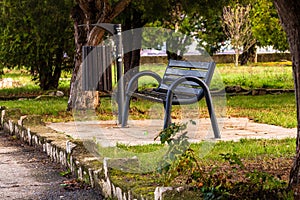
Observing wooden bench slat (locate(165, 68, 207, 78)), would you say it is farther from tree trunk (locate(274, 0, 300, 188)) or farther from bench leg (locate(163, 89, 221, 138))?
tree trunk (locate(274, 0, 300, 188))

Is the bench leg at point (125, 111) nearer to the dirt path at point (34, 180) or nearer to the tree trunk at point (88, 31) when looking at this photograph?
the dirt path at point (34, 180)

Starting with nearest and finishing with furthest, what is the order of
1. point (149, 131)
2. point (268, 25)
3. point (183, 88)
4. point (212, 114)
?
point (212, 114) < point (183, 88) < point (149, 131) < point (268, 25)

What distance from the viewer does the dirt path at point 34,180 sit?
6.87m

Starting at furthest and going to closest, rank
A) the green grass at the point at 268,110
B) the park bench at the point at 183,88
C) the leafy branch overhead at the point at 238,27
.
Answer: the leafy branch overhead at the point at 238,27, the green grass at the point at 268,110, the park bench at the point at 183,88

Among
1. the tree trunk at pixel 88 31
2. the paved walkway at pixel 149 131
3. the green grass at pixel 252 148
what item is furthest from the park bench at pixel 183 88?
the tree trunk at pixel 88 31

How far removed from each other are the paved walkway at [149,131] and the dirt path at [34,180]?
0.83 m

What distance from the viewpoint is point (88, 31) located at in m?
13.9

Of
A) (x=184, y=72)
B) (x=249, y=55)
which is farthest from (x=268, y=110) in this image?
(x=249, y=55)

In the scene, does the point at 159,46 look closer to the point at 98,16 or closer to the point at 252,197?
the point at 98,16

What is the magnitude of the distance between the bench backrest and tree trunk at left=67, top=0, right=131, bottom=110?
9.12 ft

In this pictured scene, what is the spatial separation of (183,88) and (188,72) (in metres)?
0.29

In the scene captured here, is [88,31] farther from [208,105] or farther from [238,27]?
[238,27]

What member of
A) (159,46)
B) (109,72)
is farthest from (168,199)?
(159,46)

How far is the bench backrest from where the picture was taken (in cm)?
993
